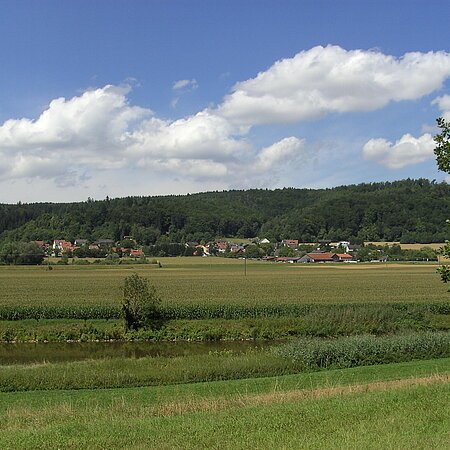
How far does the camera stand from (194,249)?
174875 millimetres

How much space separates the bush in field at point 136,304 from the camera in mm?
45031

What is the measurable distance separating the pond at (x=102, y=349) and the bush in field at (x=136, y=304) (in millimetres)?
3009

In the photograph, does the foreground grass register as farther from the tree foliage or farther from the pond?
the pond

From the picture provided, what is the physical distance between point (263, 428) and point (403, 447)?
2627 millimetres

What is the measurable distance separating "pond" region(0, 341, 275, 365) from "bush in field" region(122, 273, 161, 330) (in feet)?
9.87

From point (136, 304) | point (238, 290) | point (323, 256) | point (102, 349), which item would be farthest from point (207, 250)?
point (102, 349)

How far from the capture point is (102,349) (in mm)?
39906

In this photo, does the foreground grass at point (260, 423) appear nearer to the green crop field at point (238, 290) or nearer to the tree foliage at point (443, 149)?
the tree foliage at point (443, 149)

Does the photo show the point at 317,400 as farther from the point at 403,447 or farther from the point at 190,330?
the point at 190,330

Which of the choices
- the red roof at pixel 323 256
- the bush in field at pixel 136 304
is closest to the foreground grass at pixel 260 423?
the bush in field at pixel 136 304

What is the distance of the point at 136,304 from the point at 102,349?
595 centimetres

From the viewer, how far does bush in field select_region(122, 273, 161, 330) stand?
4503 centimetres

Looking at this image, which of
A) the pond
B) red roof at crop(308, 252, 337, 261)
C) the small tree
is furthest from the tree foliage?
red roof at crop(308, 252, 337, 261)

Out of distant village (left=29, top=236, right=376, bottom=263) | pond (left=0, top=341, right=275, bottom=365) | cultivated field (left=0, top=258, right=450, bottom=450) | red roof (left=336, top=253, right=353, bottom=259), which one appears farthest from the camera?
red roof (left=336, top=253, right=353, bottom=259)
